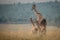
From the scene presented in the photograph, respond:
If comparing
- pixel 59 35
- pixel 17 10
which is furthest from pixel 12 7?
pixel 59 35

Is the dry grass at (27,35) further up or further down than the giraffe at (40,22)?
further down

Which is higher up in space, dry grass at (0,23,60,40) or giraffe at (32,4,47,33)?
giraffe at (32,4,47,33)

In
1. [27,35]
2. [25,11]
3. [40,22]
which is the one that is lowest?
[27,35]

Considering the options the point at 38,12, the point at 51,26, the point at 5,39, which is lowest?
the point at 5,39

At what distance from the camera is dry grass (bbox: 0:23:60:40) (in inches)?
81.6

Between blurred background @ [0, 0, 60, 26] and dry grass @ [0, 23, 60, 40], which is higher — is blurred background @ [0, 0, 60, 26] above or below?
above

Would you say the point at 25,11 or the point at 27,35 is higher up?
the point at 25,11

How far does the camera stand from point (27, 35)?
212 centimetres

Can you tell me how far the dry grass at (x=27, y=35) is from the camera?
2.07 m

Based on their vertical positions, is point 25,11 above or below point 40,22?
above

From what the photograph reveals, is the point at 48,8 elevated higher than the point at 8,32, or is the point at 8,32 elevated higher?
the point at 48,8

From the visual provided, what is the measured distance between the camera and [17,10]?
216cm

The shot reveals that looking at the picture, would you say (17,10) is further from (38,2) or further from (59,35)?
(59,35)

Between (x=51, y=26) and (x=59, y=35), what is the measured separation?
15cm
